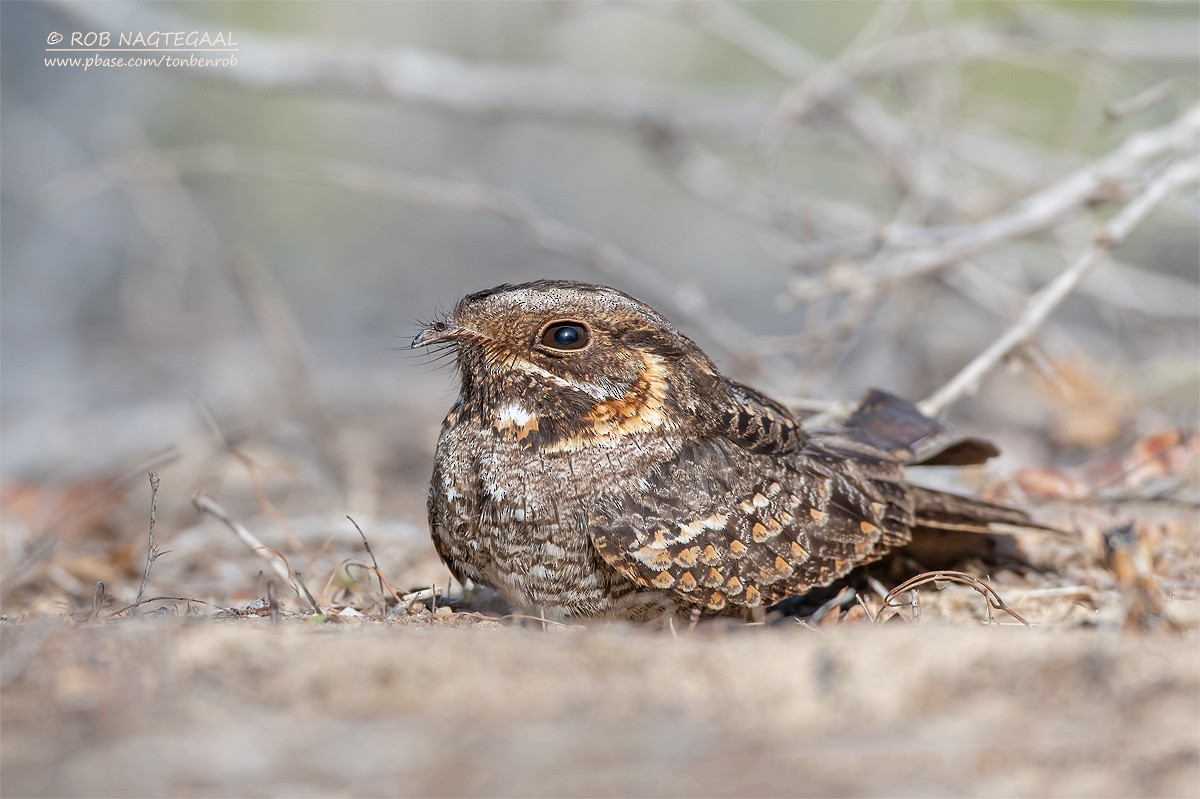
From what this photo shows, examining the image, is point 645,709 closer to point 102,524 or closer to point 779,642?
point 779,642

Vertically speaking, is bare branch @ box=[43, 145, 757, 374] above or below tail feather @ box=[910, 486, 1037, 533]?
above

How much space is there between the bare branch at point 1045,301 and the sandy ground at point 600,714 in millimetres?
1704

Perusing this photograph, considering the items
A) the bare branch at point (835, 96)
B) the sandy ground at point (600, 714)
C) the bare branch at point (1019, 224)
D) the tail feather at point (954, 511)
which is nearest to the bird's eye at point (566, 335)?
the sandy ground at point (600, 714)

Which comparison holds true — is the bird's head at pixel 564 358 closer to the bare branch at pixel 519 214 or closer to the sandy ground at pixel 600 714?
the sandy ground at pixel 600 714

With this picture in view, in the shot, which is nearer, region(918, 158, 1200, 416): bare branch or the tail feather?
the tail feather

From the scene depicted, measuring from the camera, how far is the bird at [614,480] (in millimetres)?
2582

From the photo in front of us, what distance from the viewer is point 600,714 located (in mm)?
1649

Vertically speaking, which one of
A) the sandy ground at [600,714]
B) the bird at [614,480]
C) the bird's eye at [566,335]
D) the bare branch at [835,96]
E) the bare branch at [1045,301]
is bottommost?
the sandy ground at [600,714]

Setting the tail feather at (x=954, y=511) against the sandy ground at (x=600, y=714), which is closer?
the sandy ground at (x=600, y=714)

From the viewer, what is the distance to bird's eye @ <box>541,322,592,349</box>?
271 cm

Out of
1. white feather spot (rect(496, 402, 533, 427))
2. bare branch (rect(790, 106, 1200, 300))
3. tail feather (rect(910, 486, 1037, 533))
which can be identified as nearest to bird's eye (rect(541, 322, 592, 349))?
white feather spot (rect(496, 402, 533, 427))

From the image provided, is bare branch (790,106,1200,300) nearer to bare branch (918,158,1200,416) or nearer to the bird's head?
bare branch (918,158,1200,416)

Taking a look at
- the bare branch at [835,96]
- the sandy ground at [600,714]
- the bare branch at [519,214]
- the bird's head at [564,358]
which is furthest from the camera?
the bare branch at [835,96]

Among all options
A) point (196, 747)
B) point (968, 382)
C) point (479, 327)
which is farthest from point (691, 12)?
point (196, 747)
